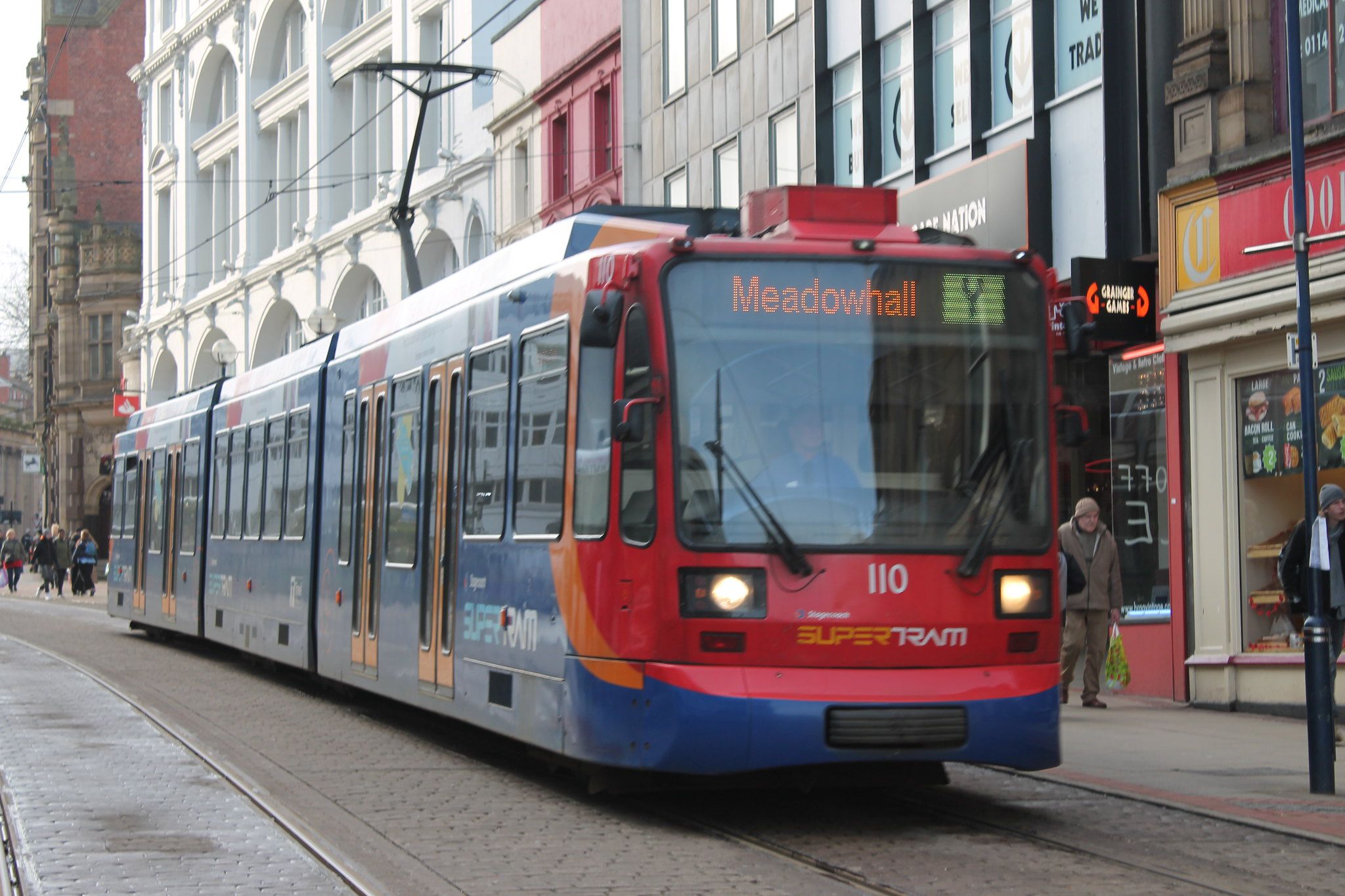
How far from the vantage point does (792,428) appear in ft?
31.9

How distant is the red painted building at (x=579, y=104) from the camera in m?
33.6

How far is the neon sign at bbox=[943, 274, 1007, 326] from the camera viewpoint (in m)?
10.1

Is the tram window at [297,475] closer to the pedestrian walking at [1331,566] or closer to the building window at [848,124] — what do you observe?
the pedestrian walking at [1331,566]

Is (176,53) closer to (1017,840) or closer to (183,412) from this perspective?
(183,412)

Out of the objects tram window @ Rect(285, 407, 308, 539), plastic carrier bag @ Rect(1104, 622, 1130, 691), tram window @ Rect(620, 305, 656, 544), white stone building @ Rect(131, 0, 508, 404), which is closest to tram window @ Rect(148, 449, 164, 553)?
tram window @ Rect(285, 407, 308, 539)

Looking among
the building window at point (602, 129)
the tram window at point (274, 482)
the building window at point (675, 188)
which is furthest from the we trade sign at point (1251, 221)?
the building window at point (602, 129)

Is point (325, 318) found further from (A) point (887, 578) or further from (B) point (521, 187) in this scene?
(A) point (887, 578)

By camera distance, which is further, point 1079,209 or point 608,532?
point 1079,209

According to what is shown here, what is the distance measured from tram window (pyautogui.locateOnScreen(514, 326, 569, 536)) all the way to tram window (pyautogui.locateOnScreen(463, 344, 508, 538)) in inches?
11.7

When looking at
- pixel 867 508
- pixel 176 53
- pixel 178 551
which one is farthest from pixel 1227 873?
pixel 176 53

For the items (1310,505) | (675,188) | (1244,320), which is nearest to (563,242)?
(1310,505)

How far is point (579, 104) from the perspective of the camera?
35.0 m

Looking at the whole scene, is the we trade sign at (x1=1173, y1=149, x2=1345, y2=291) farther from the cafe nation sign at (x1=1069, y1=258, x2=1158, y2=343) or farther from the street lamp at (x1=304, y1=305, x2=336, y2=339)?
the street lamp at (x1=304, y1=305, x2=336, y2=339)

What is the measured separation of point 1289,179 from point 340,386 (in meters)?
7.59
